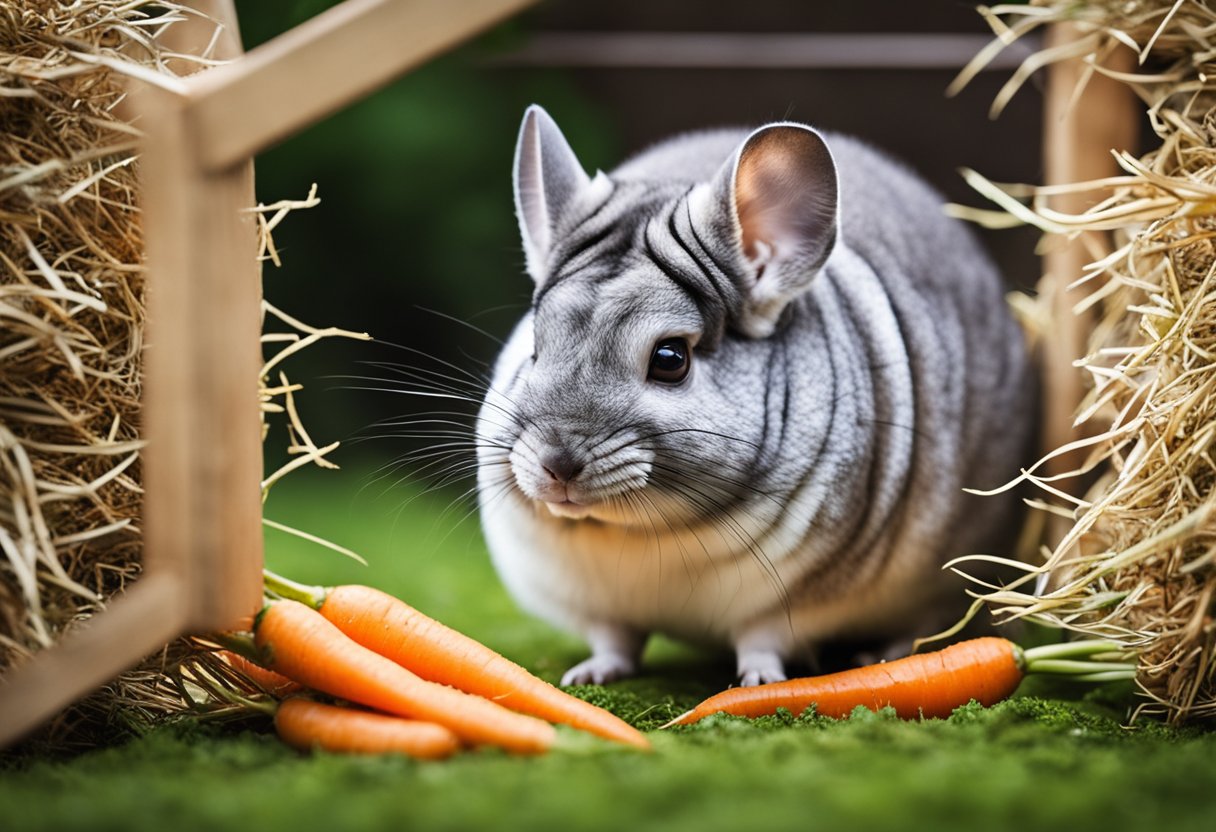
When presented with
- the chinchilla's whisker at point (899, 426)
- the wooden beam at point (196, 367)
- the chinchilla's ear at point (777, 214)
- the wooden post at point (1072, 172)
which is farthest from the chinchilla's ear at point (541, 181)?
the wooden post at point (1072, 172)

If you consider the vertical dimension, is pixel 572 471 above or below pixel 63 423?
below

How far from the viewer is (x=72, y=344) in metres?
2.38

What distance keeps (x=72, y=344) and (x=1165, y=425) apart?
7.67 ft

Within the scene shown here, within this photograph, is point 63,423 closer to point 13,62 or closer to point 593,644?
point 13,62

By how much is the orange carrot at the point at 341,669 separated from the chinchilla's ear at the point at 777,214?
1.26m

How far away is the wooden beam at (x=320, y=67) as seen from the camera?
2227 millimetres

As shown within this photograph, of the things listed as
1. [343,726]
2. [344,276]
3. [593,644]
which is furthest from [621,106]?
[343,726]

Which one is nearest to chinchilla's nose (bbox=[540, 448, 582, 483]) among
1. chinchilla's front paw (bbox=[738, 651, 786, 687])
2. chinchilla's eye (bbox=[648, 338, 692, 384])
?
chinchilla's eye (bbox=[648, 338, 692, 384])

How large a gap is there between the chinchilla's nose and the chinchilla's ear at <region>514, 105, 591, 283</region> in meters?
0.64

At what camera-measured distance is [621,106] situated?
6.90 meters

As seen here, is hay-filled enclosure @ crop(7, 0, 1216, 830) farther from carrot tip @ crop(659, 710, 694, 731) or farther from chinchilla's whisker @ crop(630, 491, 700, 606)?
chinchilla's whisker @ crop(630, 491, 700, 606)

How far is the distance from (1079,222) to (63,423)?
2.29 meters

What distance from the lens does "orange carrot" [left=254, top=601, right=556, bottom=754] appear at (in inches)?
96.7

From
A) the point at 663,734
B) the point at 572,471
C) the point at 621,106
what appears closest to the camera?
the point at 663,734
